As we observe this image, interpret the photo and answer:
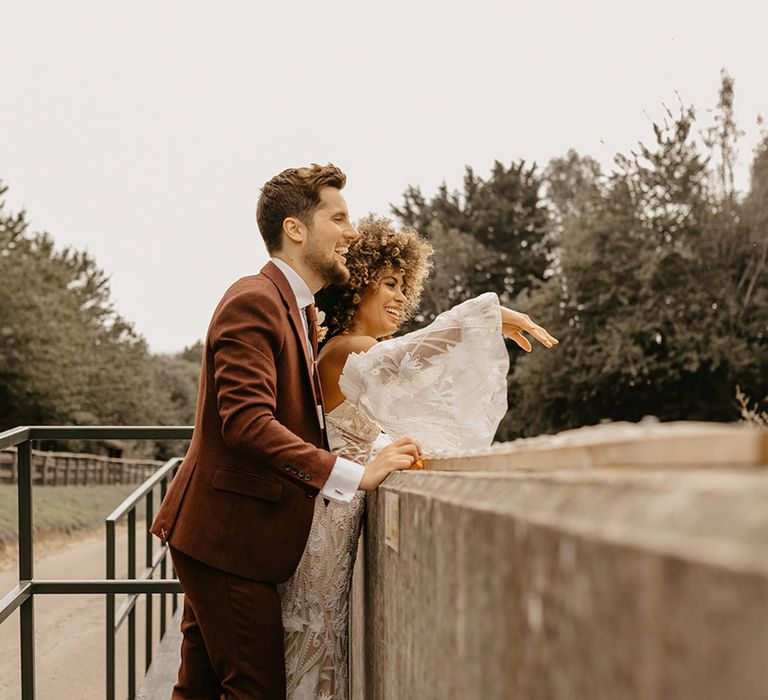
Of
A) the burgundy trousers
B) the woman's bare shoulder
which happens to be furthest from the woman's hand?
the burgundy trousers

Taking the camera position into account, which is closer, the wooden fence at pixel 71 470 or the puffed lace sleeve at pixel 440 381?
the puffed lace sleeve at pixel 440 381

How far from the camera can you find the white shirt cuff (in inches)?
91.1

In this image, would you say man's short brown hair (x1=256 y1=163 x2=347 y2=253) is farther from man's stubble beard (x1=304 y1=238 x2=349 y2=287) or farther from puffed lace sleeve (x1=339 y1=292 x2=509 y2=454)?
puffed lace sleeve (x1=339 y1=292 x2=509 y2=454)

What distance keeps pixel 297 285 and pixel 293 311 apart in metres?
0.15

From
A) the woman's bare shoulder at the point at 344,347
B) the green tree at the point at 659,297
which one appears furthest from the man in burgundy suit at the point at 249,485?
the green tree at the point at 659,297

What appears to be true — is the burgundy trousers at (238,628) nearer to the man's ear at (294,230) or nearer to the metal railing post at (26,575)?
the man's ear at (294,230)

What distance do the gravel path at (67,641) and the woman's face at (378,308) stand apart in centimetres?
413

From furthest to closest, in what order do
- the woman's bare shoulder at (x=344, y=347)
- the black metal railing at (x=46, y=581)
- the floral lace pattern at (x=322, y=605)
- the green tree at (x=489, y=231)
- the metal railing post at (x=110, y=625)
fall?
the green tree at (x=489, y=231)
the metal railing post at (x=110, y=625)
the black metal railing at (x=46, y=581)
the woman's bare shoulder at (x=344, y=347)
the floral lace pattern at (x=322, y=605)

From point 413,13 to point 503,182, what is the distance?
802cm

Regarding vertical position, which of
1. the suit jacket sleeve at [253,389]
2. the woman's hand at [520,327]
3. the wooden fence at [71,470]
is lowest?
the wooden fence at [71,470]

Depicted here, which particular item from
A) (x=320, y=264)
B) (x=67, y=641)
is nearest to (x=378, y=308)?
(x=320, y=264)

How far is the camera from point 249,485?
2416 mm

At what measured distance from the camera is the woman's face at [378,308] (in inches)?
125

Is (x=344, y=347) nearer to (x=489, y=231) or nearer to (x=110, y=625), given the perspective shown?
(x=110, y=625)
